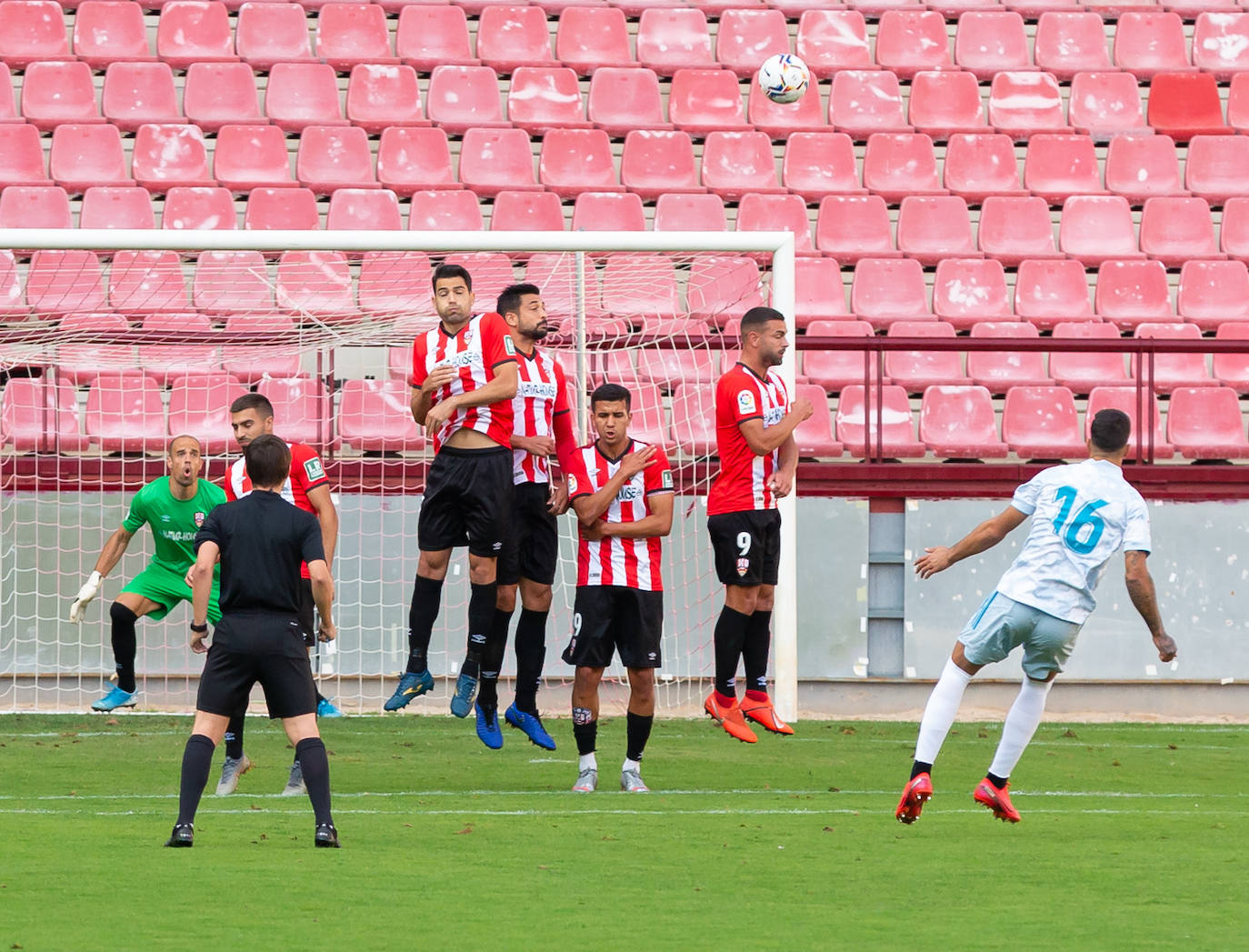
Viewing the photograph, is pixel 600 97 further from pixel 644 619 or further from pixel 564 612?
pixel 644 619

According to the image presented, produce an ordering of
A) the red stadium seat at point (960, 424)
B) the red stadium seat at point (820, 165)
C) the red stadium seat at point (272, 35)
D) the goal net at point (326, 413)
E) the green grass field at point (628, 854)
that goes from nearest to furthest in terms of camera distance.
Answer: the green grass field at point (628, 854) → the goal net at point (326, 413) → the red stadium seat at point (960, 424) → the red stadium seat at point (820, 165) → the red stadium seat at point (272, 35)

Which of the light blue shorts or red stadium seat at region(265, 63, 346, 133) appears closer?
the light blue shorts

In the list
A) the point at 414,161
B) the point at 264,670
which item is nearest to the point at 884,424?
the point at 414,161

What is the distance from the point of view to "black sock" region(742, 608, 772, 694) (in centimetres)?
947

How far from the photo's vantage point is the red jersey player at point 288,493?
7.49 meters

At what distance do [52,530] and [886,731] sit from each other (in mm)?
5483

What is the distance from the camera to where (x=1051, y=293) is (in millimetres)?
14070

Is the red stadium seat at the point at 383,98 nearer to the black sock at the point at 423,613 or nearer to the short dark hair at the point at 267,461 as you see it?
the black sock at the point at 423,613

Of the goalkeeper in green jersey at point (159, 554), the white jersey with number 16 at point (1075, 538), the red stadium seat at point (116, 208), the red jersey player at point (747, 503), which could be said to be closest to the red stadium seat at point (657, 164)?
the red stadium seat at point (116, 208)

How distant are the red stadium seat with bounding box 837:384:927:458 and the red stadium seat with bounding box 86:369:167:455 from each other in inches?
186

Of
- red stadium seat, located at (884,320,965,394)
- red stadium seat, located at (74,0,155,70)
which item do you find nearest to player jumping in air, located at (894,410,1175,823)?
red stadium seat, located at (884,320,965,394)

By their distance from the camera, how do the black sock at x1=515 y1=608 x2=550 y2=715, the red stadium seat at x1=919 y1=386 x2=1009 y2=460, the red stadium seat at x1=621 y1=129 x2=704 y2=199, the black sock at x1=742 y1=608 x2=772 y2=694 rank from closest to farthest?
the black sock at x1=515 y1=608 x2=550 y2=715
the black sock at x1=742 y1=608 x2=772 y2=694
the red stadium seat at x1=919 y1=386 x2=1009 y2=460
the red stadium seat at x1=621 y1=129 x2=704 y2=199

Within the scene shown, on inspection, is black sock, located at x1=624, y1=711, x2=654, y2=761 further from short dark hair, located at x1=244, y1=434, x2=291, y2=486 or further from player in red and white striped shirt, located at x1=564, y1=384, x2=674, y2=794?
short dark hair, located at x1=244, y1=434, x2=291, y2=486

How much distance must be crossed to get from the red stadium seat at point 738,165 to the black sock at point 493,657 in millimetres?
6480
